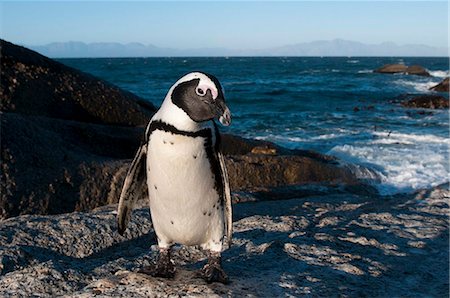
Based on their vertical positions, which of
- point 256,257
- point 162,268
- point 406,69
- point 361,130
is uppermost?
point 406,69

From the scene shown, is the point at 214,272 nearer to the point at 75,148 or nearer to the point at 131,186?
the point at 131,186

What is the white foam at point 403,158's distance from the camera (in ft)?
33.3

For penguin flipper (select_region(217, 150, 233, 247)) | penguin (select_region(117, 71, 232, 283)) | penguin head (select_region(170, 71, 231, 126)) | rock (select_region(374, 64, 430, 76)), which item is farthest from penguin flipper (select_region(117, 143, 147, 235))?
rock (select_region(374, 64, 430, 76))

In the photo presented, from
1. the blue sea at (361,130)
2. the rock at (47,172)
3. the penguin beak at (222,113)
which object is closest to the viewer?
the penguin beak at (222,113)

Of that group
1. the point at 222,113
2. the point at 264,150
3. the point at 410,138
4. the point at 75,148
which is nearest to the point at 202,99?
the point at 222,113

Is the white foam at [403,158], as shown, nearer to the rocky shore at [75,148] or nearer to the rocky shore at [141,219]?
the rocky shore at [141,219]

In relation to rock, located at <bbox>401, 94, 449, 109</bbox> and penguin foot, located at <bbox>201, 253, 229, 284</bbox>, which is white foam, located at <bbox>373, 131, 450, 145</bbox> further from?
penguin foot, located at <bbox>201, 253, 229, 284</bbox>

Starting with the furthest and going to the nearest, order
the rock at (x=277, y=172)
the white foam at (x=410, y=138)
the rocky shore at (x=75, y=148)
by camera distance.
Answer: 1. the white foam at (x=410, y=138)
2. the rock at (x=277, y=172)
3. the rocky shore at (x=75, y=148)

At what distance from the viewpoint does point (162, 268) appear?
3.21 meters

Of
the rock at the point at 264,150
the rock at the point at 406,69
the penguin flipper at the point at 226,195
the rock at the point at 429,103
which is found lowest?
the rock at the point at 429,103

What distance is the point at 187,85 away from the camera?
2854 mm

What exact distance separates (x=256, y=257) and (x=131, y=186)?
45.1 inches

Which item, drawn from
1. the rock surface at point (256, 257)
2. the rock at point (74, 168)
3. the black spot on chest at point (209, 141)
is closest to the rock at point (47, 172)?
the rock at point (74, 168)

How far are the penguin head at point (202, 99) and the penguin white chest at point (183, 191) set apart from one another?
192 millimetres
